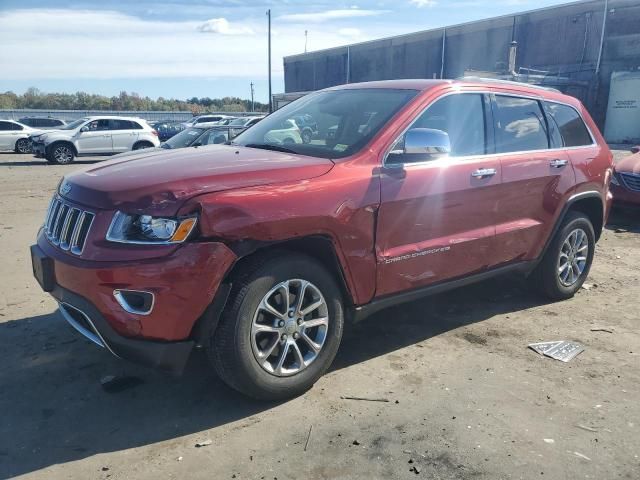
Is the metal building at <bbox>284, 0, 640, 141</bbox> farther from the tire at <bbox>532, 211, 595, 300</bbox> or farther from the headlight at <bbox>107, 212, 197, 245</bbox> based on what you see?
the headlight at <bbox>107, 212, 197, 245</bbox>

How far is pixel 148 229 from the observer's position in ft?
9.47

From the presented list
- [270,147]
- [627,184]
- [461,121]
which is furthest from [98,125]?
[461,121]

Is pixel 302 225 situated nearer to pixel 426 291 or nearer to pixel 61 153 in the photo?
pixel 426 291

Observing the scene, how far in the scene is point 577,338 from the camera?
4406mm

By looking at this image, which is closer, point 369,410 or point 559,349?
point 369,410

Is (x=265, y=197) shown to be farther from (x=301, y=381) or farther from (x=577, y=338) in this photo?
(x=577, y=338)

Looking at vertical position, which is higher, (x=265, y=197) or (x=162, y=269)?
(x=265, y=197)

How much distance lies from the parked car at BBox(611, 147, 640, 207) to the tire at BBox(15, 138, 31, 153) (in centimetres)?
2265

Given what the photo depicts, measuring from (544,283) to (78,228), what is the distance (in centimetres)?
394

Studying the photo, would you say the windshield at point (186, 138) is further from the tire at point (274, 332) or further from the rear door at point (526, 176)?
the tire at point (274, 332)

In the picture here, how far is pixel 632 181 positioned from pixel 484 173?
5.88m

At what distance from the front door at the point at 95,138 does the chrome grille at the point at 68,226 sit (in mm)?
18064

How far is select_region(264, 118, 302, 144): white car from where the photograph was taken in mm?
4114

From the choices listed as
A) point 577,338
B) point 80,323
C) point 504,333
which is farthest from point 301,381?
point 577,338
